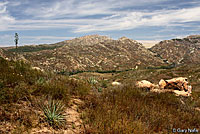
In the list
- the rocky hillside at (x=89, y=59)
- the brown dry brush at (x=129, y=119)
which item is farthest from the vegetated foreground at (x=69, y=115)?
the rocky hillside at (x=89, y=59)

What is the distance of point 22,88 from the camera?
4574 millimetres

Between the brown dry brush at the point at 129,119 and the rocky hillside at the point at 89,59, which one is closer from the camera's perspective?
the brown dry brush at the point at 129,119

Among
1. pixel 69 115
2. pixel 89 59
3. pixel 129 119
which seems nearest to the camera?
pixel 129 119

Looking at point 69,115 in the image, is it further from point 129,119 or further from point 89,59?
point 89,59

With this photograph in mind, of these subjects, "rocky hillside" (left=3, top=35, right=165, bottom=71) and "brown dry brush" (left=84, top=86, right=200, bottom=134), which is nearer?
"brown dry brush" (left=84, top=86, right=200, bottom=134)

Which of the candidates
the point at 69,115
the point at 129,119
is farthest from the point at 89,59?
the point at 129,119

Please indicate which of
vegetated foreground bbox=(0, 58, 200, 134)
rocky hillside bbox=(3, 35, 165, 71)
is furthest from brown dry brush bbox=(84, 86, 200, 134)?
rocky hillside bbox=(3, 35, 165, 71)

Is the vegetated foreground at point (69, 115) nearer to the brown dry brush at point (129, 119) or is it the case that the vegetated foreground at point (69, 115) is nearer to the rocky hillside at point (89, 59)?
the brown dry brush at point (129, 119)

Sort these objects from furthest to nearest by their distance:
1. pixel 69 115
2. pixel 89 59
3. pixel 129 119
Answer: pixel 89 59, pixel 69 115, pixel 129 119

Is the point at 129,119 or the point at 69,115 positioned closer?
the point at 129,119

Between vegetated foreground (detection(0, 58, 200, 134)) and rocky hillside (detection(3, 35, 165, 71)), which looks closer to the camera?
vegetated foreground (detection(0, 58, 200, 134))

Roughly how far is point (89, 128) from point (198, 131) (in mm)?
3289

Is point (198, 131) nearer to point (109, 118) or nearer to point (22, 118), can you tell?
point (109, 118)

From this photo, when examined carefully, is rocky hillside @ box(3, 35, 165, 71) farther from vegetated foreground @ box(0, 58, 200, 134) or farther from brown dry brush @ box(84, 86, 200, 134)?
brown dry brush @ box(84, 86, 200, 134)
